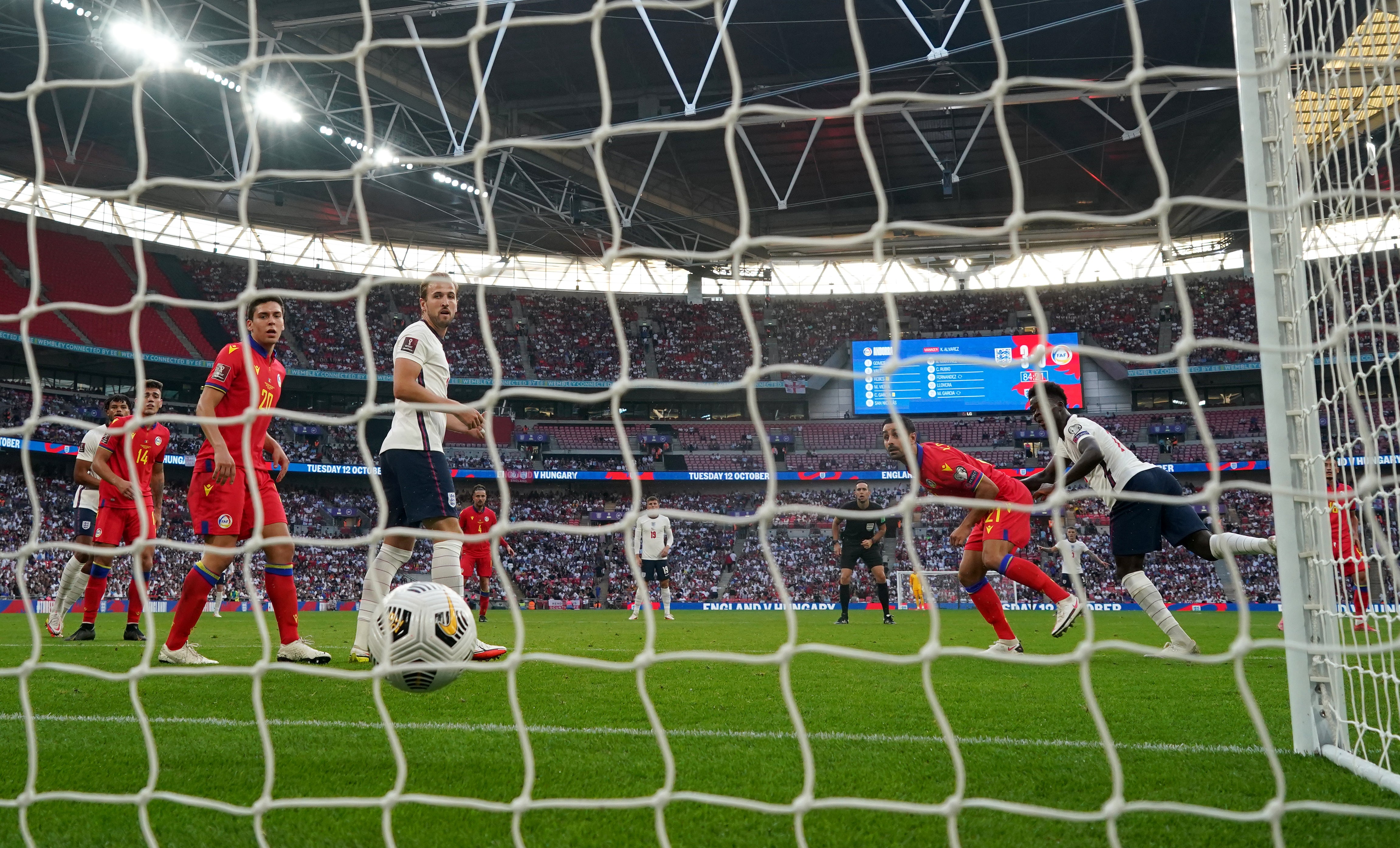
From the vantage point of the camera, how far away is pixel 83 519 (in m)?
8.52

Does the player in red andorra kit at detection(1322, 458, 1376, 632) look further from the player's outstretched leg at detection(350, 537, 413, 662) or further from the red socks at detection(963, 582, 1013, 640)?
the player's outstretched leg at detection(350, 537, 413, 662)

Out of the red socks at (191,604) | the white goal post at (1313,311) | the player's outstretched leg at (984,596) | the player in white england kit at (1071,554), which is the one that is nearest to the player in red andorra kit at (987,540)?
the player's outstretched leg at (984,596)

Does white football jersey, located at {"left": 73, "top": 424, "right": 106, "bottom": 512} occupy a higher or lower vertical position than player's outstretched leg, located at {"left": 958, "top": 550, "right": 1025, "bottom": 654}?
higher

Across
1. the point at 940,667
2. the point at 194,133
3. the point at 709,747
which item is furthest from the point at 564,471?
the point at 709,747

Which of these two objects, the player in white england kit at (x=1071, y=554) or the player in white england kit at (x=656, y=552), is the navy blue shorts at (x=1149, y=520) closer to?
the player in white england kit at (x=1071, y=554)

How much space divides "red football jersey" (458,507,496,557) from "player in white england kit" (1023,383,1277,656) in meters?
7.88

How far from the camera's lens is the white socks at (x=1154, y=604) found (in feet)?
18.6

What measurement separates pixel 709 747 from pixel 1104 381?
3532cm

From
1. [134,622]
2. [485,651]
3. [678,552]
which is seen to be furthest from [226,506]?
[678,552]

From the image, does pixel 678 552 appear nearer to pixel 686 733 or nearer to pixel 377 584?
pixel 377 584

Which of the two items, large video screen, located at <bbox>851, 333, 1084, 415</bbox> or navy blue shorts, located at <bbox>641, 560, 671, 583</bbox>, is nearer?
navy blue shorts, located at <bbox>641, 560, 671, 583</bbox>

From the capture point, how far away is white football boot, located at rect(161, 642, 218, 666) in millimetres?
4867

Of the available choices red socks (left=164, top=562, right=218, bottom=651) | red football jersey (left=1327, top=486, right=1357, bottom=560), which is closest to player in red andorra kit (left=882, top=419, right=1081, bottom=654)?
red football jersey (left=1327, top=486, right=1357, bottom=560)

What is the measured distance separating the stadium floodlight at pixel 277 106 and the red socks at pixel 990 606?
20065 mm
